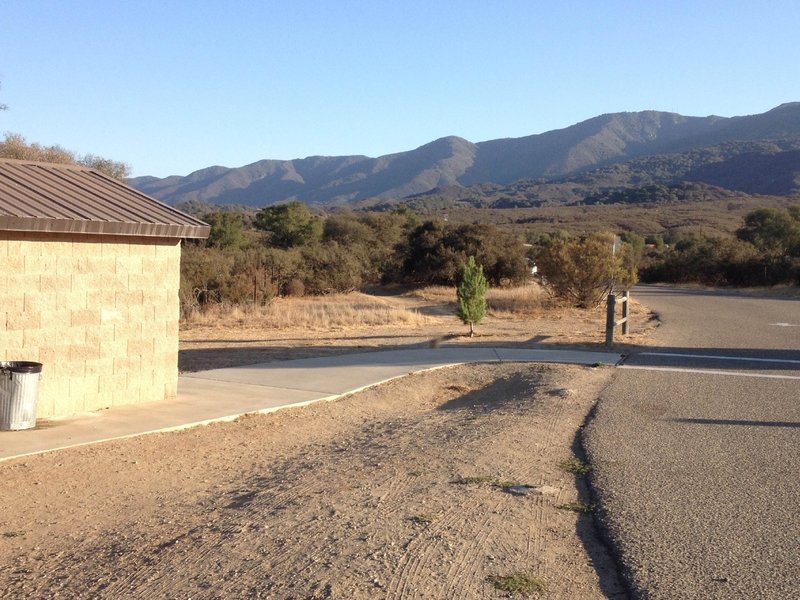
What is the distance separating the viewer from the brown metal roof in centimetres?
966

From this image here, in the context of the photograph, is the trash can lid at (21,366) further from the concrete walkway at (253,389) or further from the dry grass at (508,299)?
the dry grass at (508,299)

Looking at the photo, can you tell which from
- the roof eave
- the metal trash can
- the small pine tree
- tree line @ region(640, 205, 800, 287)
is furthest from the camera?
tree line @ region(640, 205, 800, 287)

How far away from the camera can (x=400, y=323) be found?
2500 centimetres

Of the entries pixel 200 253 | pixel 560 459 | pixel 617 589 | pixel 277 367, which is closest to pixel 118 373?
pixel 277 367

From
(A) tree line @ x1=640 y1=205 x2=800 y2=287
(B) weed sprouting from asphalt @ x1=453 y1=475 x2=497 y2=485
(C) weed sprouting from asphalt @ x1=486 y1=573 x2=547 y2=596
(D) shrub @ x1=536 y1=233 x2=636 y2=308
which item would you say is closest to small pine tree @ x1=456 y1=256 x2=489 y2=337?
(D) shrub @ x1=536 y1=233 x2=636 y2=308

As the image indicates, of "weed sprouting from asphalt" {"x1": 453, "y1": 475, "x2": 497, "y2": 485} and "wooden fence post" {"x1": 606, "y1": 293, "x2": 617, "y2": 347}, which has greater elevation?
"wooden fence post" {"x1": 606, "y1": 293, "x2": 617, "y2": 347}

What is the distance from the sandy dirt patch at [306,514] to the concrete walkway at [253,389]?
34 cm

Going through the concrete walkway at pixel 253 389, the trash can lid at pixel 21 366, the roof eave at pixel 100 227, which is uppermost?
the roof eave at pixel 100 227

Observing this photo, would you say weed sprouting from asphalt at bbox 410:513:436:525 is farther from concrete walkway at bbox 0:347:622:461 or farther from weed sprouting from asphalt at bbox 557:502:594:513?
concrete walkway at bbox 0:347:622:461

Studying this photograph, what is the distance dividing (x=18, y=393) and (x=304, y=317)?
53.8 ft

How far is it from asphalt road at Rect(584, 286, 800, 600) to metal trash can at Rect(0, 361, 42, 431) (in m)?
5.77

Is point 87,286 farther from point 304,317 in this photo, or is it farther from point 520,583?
point 304,317

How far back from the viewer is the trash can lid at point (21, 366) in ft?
30.2

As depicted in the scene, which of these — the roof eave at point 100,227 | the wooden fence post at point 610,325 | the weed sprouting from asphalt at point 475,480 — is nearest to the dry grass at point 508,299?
the wooden fence post at point 610,325
